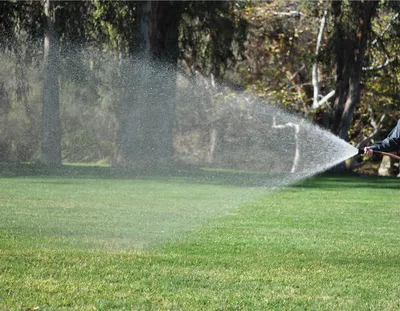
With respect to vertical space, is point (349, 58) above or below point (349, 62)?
above

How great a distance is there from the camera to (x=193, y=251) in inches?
337

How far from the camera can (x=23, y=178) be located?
19.1m

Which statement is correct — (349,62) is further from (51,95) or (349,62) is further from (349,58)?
(51,95)

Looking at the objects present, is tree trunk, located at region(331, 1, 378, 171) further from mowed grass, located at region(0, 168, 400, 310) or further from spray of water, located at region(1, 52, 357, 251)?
mowed grass, located at region(0, 168, 400, 310)

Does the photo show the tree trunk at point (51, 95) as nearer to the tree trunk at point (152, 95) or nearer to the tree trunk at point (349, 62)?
the tree trunk at point (152, 95)

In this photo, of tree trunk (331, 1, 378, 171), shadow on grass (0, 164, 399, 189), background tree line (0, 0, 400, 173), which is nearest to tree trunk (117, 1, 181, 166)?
background tree line (0, 0, 400, 173)

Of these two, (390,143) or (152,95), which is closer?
(390,143)

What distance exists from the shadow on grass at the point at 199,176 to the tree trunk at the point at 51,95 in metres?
1.41

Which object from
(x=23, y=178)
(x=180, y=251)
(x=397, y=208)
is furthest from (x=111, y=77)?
(x=180, y=251)

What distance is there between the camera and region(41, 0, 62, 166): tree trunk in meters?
24.5

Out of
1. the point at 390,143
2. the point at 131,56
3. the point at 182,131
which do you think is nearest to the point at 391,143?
the point at 390,143

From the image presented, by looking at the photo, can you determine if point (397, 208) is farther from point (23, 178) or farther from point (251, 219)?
point (23, 178)

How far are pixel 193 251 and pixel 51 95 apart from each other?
17.3 meters

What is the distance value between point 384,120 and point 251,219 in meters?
29.0
